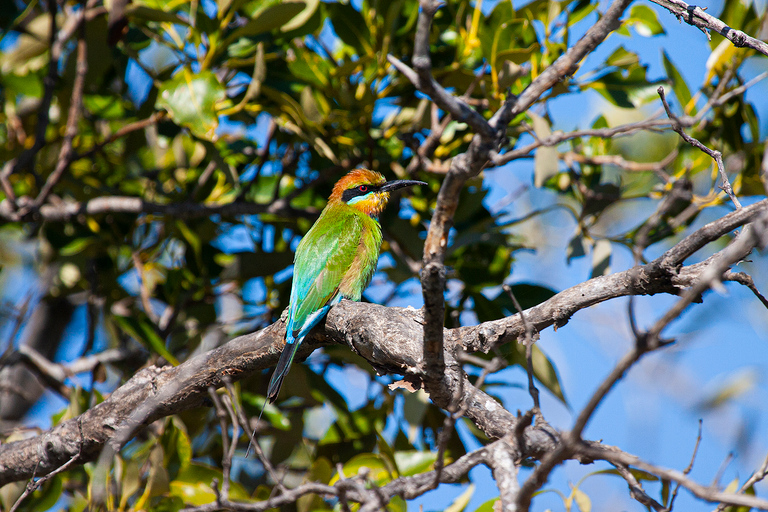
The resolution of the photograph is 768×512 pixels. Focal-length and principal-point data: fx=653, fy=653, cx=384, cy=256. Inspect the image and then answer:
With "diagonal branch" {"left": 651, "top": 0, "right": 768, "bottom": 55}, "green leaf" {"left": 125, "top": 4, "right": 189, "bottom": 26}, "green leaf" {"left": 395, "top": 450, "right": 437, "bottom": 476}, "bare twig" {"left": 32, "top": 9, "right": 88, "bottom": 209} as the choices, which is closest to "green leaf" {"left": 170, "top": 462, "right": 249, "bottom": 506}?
"green leaf" {"left": 395, "top": 450, "right": 437, "bottom": 476}

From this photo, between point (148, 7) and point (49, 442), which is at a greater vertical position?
point (148, 7)

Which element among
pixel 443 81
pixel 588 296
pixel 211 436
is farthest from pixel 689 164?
Answer: pixel 211 436

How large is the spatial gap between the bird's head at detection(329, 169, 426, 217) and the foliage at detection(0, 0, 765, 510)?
0.12 m

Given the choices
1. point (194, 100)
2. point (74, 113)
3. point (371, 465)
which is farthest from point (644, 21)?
point (74, 113)

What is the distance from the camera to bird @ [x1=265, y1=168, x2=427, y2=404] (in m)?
2.30

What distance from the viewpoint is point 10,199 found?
9.59 feet

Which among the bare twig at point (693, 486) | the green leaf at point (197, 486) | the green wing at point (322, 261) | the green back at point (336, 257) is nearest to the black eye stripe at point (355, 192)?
the green back at point (336, 257)

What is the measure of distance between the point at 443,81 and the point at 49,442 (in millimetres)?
2167

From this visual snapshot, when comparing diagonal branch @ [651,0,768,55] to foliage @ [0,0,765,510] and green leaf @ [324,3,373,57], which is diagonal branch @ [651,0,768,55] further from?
green leaf @ [324,3,373,57]

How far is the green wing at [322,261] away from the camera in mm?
2395

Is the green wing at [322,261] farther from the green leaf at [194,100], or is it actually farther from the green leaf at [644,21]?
the green leaf at [644,21]

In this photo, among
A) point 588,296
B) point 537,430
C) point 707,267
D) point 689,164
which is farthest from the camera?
point 689,164

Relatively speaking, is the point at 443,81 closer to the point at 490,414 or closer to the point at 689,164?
the point at 689,164

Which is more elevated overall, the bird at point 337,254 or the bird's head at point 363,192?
the bird's head at point 363,192
